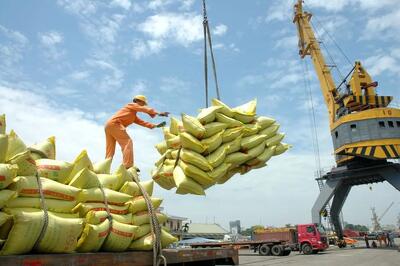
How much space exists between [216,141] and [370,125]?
2391 centimetres

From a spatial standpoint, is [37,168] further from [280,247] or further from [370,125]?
[370,125]

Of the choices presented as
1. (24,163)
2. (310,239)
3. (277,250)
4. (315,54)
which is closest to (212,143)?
(24,163)

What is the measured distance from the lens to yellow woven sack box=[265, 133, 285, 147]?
511cm

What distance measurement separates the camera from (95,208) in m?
3.21

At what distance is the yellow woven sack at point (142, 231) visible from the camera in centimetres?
353

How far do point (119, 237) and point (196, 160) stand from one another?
4.67ft

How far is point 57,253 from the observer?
8.81ft

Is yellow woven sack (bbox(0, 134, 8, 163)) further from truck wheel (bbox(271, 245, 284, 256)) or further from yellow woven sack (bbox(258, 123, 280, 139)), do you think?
truck wheel (bbox(271, 245, 284, 256))

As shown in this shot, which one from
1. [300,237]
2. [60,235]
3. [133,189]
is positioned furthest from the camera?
[300,237]

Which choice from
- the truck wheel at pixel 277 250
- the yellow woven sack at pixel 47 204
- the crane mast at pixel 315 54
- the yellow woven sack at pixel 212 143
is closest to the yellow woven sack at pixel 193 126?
the yellow woven sack at pixel 212 143

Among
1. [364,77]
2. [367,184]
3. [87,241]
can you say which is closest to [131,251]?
[87,241]

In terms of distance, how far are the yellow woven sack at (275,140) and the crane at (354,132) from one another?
2240cm

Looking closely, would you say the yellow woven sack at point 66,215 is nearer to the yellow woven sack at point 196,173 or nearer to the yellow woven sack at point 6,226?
the yellow woven sack at point 6,226

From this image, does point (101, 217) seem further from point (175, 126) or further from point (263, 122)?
point (263, 122)
